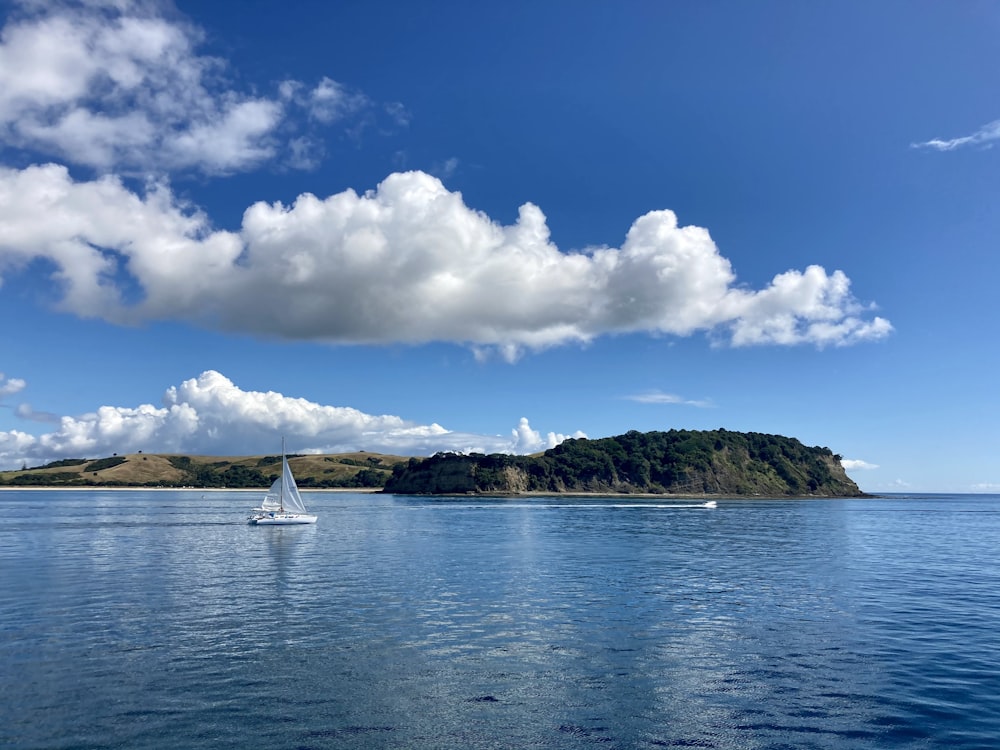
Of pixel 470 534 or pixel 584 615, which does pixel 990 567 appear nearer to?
pixel 584 615

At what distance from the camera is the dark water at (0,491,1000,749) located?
22031 mm

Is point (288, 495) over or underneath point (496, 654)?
over

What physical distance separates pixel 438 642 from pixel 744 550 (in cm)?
5923

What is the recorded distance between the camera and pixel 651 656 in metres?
30.6

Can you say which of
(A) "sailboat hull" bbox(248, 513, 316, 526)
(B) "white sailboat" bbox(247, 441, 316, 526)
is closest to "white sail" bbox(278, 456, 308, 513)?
(B) "white sailboat" bbox(247, 441, 316, 526)

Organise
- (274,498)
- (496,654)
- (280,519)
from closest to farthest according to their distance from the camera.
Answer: (496,654)
(280,519)
(274,498)

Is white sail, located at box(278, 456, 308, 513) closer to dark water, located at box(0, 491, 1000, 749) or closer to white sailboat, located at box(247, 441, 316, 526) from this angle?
white sailboat, located at box(247, 441, 316, 526)

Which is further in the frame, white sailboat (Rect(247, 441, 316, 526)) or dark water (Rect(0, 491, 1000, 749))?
white sailboat (Rect(247, 441, 316, 526))

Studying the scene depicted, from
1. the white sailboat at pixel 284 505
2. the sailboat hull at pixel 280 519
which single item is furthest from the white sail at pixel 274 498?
the sailboat hull at pixel 280 519

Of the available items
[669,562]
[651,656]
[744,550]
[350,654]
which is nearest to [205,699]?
[350,654]

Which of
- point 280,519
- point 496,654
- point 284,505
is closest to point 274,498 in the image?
point 284,505

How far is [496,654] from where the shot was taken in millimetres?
30641

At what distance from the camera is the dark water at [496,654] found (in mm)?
22031

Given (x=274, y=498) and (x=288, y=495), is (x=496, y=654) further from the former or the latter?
(x=274, y=498)
